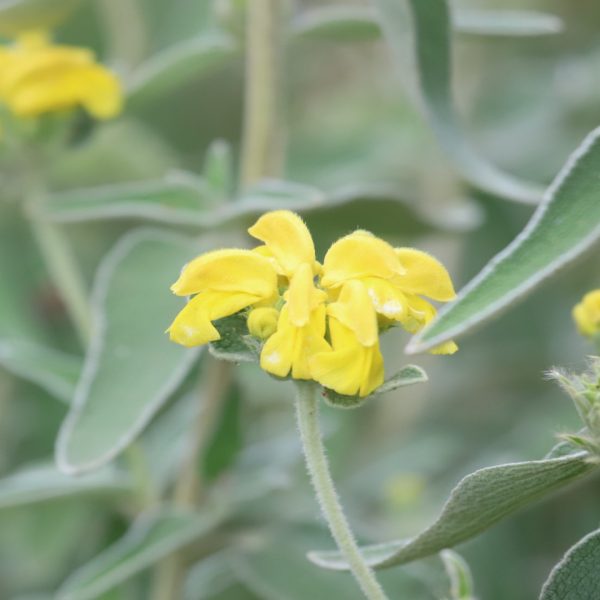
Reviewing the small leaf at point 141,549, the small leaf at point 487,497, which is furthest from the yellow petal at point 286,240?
the small leaf at point 141,549

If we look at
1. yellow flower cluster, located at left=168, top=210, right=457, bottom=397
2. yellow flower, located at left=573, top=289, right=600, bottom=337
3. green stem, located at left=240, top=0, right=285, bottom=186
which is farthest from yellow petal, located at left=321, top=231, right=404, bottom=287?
green stem, located at left=240, top=0, right=285, bottom=186

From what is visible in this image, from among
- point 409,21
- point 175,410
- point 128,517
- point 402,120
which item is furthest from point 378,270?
point 402,120

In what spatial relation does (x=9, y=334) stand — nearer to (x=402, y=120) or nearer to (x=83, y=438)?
(x=83, y=438)

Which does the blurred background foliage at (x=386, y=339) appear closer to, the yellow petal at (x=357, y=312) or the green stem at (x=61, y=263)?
the green stem at (x=61, y=263)

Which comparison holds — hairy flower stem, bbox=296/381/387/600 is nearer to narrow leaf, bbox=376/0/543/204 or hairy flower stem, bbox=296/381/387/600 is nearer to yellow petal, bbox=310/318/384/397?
yellow petal, bbox=310/318/384/397

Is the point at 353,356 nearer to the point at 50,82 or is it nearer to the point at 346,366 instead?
the point at 346,366

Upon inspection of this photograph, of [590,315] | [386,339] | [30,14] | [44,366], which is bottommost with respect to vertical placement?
[386,339]

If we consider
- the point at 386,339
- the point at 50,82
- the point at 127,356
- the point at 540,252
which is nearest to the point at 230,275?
the point at 540,252
